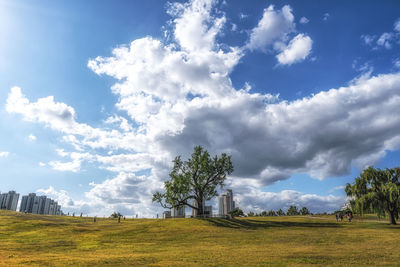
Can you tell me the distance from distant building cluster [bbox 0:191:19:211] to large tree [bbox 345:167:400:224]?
676 feet

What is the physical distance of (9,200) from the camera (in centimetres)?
18538

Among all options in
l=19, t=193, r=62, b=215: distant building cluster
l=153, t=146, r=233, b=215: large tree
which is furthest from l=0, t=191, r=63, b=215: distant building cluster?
l=153, t=146, r=233, b=215: large tree

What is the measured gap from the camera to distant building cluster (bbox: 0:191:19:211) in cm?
18320

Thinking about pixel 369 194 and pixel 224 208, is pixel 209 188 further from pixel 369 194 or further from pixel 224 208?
pixel 224 208

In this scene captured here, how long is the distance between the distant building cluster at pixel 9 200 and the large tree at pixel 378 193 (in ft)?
676

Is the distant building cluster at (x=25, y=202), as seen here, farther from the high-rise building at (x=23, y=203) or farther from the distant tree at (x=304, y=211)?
the distant tree at (x=304, y=211)

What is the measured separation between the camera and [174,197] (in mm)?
63875

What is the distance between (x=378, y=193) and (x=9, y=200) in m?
212

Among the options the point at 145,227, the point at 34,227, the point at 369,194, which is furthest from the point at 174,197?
the point at 369,194

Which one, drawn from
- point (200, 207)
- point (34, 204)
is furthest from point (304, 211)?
point (34, 204)

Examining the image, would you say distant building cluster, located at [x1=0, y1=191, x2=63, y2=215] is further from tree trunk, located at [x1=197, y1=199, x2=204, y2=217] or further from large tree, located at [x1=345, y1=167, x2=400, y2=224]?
large tree, located at [x1=345, y1=167, x2=400, y2=224]

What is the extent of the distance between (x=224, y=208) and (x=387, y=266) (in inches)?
7182

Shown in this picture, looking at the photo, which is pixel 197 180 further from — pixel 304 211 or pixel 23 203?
pixel 23 203

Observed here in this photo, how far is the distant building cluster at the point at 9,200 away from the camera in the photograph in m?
183
